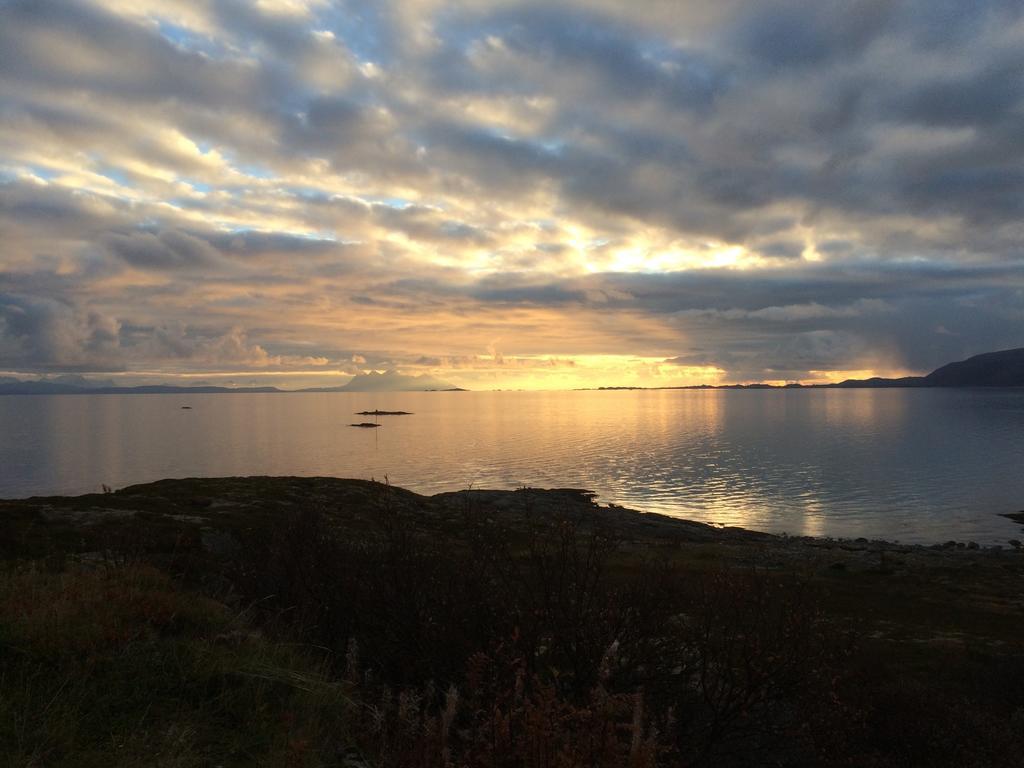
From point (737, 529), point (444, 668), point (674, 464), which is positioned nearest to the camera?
point (444, 668)

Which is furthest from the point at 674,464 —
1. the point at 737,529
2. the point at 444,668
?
the point at 444,668

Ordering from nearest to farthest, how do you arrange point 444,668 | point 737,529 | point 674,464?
1. point 444,668
2. point 737,529
3. point 674,464

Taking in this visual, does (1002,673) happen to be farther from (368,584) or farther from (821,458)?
(821,458)

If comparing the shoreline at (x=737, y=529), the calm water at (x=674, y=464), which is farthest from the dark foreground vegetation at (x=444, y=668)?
the calm water at (x=674, y=464)

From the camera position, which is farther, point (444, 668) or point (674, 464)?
point (674, 464)

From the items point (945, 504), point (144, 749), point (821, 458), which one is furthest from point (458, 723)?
point (821, 458)

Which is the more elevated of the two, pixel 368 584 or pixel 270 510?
pixel 368 584

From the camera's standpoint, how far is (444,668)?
9375mm

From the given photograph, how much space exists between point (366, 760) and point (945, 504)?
85.6 metres

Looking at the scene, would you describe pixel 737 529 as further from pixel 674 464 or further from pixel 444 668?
pixel 444 668

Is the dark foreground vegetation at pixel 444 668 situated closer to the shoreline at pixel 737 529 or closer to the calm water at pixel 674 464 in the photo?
the shoreline at pixel 737 529

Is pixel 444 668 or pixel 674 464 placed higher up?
pixel 444 668

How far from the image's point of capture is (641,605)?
9633mm

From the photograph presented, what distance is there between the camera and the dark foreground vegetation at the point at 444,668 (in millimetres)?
5367
